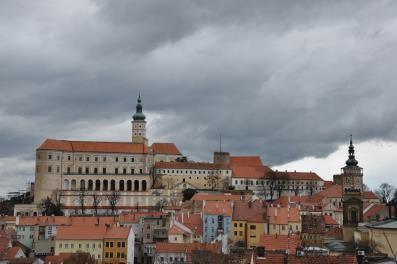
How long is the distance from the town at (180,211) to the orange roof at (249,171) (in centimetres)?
29

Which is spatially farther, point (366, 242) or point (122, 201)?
point (122, 201)

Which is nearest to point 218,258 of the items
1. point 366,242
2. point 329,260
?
point 366,242

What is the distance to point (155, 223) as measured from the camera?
88.0m

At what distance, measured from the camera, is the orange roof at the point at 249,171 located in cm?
15888

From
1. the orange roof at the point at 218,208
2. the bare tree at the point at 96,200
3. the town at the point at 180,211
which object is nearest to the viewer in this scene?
the town at the point at 180,211

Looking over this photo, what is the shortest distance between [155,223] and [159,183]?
66.0 metres

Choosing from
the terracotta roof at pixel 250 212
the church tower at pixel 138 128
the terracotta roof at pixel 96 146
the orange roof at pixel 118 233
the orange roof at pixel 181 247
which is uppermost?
the church tower at pixel 138 128

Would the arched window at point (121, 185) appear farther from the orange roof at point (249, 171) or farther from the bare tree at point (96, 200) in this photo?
the orange roof at point (249, 171)

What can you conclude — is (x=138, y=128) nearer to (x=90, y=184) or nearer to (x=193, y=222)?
(x=90, y=184)

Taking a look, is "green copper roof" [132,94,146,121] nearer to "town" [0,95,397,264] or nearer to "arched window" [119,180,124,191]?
"town" [0,95,397,264]

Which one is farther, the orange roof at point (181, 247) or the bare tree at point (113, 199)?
the bare tree at point (113, 199)

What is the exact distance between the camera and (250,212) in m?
84.4

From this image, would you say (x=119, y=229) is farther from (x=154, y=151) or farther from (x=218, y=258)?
(x=154, y=151)

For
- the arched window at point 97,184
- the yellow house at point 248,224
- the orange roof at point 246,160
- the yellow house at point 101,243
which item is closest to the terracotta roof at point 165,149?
the orange roof at point 246,160
